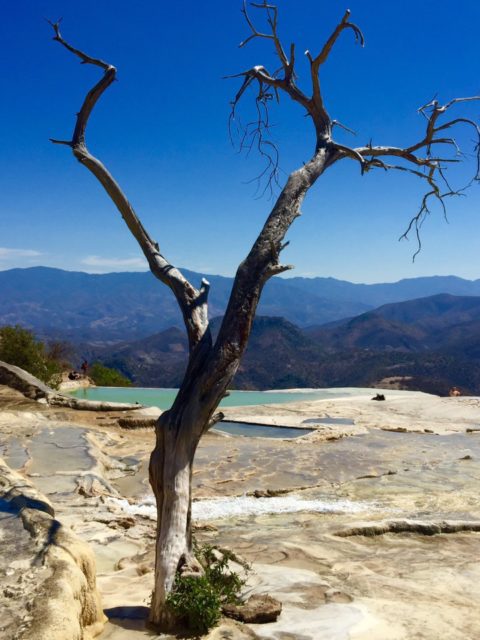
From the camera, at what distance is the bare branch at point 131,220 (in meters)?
4.01

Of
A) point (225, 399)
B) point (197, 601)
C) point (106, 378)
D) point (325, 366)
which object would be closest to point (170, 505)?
point (197, 601)

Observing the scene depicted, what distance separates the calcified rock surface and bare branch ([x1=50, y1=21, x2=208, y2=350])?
1766 mm

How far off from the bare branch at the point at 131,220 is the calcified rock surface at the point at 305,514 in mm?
1766

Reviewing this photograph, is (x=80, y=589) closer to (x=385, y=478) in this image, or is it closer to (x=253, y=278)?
(x=253, y=278)

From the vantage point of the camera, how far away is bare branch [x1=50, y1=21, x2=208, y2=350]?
13.2ft

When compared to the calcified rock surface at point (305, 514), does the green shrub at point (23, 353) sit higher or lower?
→ higher

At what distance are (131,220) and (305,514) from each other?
3.67 metres

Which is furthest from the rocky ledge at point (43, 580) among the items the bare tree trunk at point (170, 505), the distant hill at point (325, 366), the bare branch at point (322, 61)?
the distant hill at point (325, 366)

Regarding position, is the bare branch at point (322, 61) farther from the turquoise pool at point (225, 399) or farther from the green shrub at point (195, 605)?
the turquoise pool at point (225, 399)

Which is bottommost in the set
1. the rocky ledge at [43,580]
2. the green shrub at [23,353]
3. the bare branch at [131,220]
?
the rocky ledge at [43,580]

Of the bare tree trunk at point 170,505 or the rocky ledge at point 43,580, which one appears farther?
the bare tree trunk at point 170,505

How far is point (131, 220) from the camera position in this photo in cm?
423

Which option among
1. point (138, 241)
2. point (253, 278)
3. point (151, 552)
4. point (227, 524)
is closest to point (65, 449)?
point (227, 524)

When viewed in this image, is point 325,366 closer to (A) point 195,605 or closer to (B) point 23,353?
(B) point 23,353
